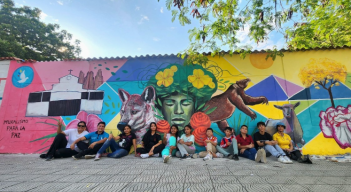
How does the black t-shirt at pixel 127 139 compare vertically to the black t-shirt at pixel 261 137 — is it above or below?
below

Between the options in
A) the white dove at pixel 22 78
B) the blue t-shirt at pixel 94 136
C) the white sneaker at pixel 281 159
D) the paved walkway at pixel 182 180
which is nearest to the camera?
the paved walkway at pixel 182 180

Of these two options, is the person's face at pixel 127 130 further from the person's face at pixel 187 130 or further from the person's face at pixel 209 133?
the person's face at pixel 209 133

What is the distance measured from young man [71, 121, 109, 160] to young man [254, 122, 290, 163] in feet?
13.9

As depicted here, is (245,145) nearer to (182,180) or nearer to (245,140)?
(245,140)

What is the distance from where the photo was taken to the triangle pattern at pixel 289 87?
488 centimetres

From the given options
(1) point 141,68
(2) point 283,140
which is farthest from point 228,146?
(1) point 141,68

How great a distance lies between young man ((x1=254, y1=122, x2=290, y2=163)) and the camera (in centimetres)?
386

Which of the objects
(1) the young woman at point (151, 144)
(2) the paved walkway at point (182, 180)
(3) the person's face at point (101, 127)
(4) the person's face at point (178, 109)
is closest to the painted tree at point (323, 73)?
(2) the paved walkway at point (182, 180)

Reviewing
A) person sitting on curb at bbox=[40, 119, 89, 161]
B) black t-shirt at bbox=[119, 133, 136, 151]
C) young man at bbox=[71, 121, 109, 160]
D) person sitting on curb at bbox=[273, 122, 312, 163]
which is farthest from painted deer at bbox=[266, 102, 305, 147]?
person sitting on curb at bbox=[40, 119, 89, 161]

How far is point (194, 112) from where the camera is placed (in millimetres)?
5043

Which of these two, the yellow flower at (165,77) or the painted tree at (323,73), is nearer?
the painted tree at (323,73)

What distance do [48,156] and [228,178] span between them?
457 centimetres

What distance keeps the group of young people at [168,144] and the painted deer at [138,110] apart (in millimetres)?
289

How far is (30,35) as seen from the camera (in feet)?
42.2
